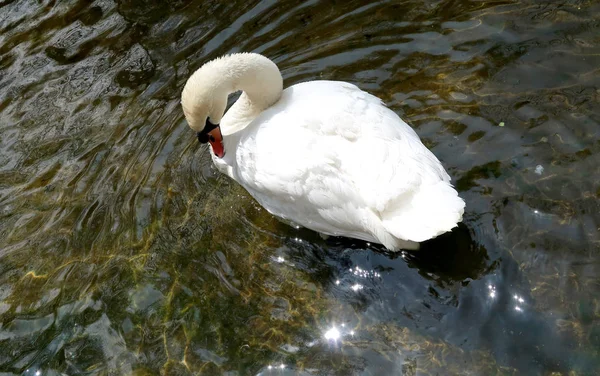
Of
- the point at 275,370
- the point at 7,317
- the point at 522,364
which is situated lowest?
the point at 522,364

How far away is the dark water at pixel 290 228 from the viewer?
12.4 ft

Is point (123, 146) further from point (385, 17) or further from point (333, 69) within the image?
point (385, 17)

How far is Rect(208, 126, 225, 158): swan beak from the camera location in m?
4.46

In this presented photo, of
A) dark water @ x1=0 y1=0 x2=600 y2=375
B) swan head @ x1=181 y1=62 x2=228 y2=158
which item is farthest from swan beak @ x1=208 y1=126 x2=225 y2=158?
dark water @ x1=0 y1=0 x2=600 y2=375

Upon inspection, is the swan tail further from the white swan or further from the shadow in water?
the shadow in water

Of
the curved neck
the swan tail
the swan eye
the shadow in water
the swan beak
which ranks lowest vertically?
the shadow in water

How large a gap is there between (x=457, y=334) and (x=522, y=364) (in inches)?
15.2

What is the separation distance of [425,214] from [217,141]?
1687mm

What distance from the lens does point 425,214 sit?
3527 millimetres

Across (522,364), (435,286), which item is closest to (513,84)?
(435,286)

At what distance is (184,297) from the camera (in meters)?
4.26

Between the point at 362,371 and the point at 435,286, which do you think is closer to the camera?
the point at 362,371

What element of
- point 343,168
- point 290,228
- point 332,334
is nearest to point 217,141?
point 290,228

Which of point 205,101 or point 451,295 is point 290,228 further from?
point 451,295
